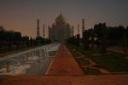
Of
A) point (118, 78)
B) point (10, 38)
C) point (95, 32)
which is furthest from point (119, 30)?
point (118, 78)

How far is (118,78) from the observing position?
1753cm

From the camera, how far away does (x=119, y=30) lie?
9412 cm

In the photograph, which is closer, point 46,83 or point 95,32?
point 46,83

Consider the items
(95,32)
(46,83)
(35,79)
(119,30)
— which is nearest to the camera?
(46,83)

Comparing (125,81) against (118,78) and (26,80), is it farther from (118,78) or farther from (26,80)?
(26,80)

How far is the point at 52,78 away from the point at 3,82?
2.44 m

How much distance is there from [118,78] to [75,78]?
2.05 m

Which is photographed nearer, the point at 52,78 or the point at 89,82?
the point at 89,82

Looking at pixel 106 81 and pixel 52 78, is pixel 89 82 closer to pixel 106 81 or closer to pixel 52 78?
pixel 106 81

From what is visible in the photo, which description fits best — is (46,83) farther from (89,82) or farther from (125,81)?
(125,81)

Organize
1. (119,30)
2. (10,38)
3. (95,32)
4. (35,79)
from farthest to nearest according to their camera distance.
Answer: (10,38) → (119,30) → (95,32) → (35,79)

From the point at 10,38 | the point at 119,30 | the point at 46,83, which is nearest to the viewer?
the point at 46,83

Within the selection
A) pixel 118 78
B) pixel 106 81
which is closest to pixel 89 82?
pixel 106 81

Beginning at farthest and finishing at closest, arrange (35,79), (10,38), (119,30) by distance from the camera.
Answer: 1. (10,38)
2. (119,30)
3. (35,79)
